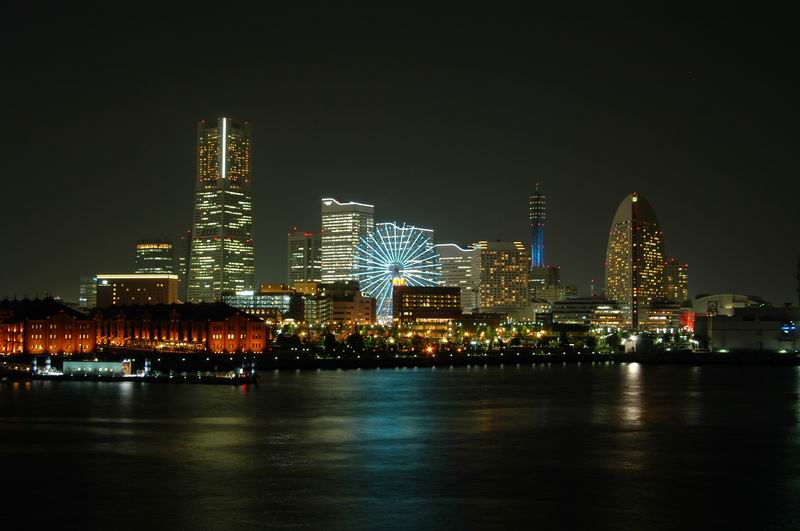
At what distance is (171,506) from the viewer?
20953 millimetres

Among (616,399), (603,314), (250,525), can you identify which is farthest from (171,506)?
(603,314)

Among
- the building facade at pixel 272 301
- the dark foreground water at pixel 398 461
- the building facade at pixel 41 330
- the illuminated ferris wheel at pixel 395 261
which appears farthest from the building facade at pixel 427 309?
the dark foreground water at pixel 398 461

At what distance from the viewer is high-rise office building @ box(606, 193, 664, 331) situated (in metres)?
173

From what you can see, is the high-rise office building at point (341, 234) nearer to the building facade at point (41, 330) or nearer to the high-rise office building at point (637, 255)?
the high-rise office building at point (637, 255)

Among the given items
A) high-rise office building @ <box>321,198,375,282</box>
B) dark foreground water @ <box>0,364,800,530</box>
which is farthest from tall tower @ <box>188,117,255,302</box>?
dark foreground water @ <box>0,364,800,530</box>

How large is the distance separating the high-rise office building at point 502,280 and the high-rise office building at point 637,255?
1502cm

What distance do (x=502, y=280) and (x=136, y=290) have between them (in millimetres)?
63676

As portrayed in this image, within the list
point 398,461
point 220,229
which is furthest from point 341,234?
point 398,461

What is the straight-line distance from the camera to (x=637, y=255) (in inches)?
6737

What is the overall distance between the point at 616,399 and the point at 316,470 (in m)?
27.2

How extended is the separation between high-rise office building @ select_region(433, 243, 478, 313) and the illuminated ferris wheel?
78.5m

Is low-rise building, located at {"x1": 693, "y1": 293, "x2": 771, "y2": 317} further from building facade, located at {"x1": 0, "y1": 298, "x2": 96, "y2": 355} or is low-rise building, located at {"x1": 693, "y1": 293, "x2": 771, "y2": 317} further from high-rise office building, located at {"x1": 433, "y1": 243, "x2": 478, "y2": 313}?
building facade, located at {"x1": 0, "y1": 298, "x2": 96, "y2": 355}

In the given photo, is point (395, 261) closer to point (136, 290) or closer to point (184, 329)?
point (184, 329)

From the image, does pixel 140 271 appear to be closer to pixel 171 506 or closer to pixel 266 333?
pixel 266 333
